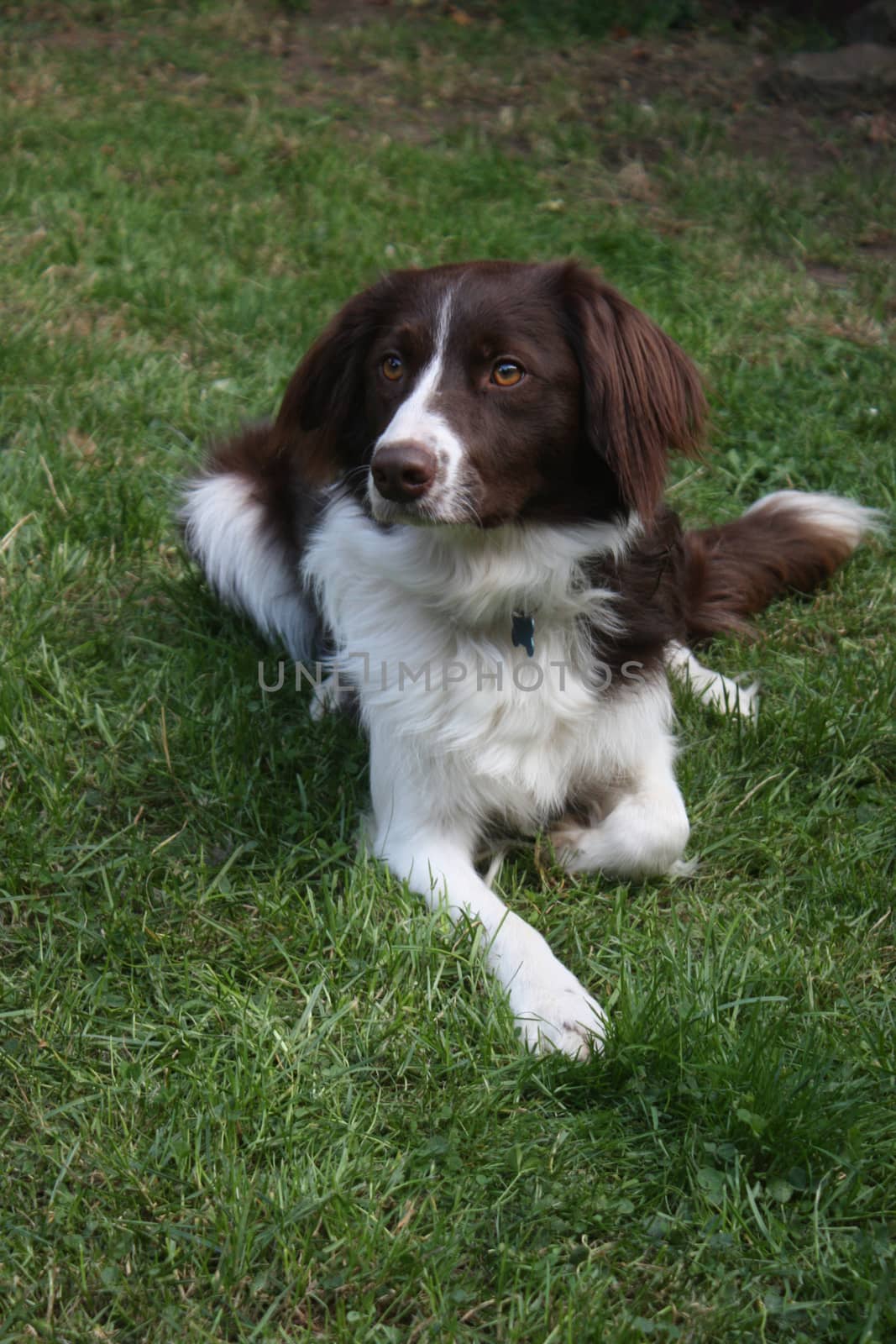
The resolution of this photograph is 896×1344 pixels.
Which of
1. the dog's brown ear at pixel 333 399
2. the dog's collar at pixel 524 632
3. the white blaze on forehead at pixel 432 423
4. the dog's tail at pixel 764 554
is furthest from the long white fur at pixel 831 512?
the white blaze on forehead at pixel 432 423

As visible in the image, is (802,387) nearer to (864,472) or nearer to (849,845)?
(864,472)

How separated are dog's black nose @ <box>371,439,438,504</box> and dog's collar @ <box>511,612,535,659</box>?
0.48 m

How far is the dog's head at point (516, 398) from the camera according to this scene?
2.67m

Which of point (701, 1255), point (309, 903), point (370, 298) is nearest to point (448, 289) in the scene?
point (370, 298)

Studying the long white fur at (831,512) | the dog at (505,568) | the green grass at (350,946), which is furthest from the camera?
the long white fur at (831,512)

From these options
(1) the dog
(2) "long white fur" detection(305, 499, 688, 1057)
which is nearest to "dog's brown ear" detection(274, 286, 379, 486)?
(1) the dog

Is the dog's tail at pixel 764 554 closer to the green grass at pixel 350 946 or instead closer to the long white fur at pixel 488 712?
the green grass at pixel 350 946

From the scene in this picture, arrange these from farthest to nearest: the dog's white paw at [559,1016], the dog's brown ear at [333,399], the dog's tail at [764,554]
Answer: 1. the dog's tail at [764,554]
2. the dog's brown ear at [333,399]
3. the dog's white paw at [559,1016]

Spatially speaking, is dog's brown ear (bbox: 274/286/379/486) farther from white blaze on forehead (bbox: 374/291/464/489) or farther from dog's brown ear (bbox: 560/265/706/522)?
dog's brown ear (bbox: 560/265/706/522)

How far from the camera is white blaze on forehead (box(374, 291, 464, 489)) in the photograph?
2.62 m

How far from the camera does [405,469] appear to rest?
8.48 ft

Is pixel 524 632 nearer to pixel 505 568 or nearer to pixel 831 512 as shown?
pixel 505 568

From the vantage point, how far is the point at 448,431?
105 inches

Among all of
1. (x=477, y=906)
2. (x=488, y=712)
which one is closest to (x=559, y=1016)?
(x=477, y=906)
